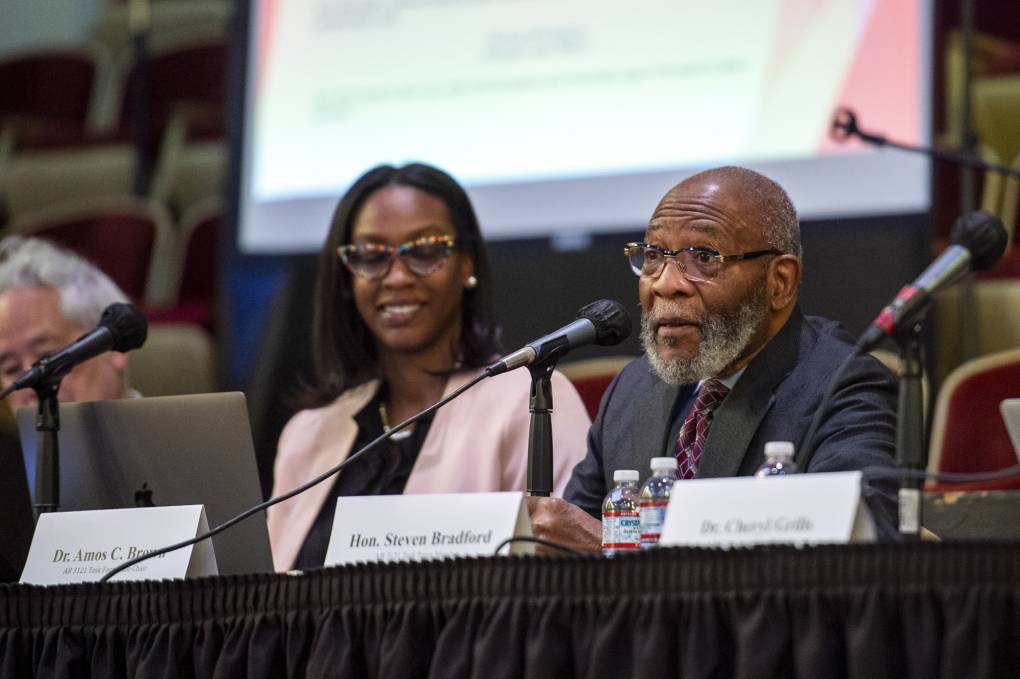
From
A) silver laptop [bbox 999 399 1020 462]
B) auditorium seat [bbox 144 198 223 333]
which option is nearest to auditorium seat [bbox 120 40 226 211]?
auditorium seat [bbox 144 198 223 333]

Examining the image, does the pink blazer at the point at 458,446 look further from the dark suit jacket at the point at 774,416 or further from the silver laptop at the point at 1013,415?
the silver laptop at the point at 1013,415

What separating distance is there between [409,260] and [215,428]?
982 millimetres

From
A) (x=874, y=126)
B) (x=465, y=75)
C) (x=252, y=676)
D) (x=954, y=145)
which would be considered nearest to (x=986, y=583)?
(x=252, y=676)

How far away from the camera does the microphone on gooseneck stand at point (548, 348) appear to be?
7.01ft

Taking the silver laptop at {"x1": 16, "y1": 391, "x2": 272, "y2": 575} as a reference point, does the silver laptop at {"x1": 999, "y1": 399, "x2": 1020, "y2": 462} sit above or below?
above

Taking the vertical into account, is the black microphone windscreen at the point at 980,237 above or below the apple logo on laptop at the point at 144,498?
above

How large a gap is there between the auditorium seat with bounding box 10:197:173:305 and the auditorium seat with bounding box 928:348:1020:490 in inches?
137

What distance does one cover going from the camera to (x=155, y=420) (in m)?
2.41

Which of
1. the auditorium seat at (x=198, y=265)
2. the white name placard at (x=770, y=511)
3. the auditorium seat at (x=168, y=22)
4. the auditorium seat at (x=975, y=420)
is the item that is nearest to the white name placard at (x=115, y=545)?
the white name placard at (x=770, y=511)

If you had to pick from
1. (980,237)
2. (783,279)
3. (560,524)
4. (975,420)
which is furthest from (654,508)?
(975,420)

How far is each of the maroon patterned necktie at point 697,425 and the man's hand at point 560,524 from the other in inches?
15.6

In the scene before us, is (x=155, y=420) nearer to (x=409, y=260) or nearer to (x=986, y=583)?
(x=409, y=260)

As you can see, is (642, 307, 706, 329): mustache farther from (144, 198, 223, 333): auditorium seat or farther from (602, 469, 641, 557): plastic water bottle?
(144, 198, 223, 333): auditorium seat

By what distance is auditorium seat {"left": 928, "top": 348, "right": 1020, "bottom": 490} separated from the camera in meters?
3.13
